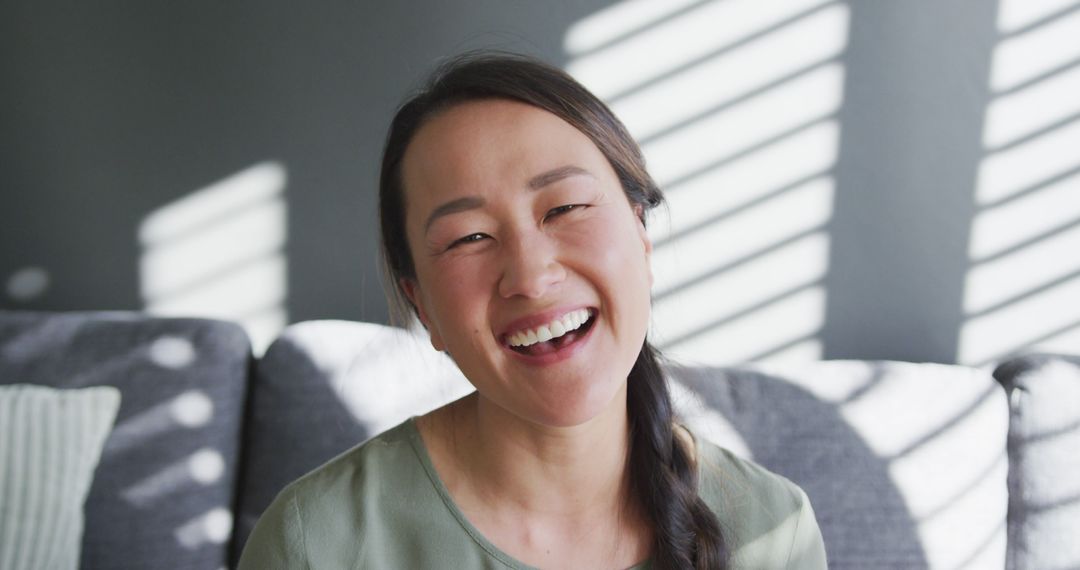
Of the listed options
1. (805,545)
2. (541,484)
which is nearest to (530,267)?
(541,484)

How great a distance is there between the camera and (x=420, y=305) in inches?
46.3

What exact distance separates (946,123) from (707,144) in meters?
0.46

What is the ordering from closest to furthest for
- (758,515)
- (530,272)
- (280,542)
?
(530,272) < (280,542) < (758,515)

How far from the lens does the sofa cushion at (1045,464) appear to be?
1.64 meters

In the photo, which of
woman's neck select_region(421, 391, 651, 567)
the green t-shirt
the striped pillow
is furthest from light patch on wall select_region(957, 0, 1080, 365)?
the striped pillow

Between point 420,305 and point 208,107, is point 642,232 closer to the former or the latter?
point 420,305

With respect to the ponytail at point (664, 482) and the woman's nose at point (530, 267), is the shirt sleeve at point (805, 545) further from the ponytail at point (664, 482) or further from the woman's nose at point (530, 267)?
the woman's nose at point (530, 267)

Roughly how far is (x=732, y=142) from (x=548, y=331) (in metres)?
1.03

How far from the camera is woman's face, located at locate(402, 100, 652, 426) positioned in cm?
101

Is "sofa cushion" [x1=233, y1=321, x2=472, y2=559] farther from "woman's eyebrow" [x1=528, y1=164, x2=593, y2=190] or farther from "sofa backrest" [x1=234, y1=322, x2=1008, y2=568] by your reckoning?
"woman's eyebrow" [x1=528, y1=164, x2=593, y2=190]

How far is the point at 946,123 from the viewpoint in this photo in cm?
189

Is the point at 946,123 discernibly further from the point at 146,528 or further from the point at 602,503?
the point at 146,528

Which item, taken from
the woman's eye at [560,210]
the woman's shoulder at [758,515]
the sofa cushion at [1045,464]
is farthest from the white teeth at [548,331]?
the sofa cushion at [1045,464]

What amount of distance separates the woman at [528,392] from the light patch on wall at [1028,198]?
0.89m
